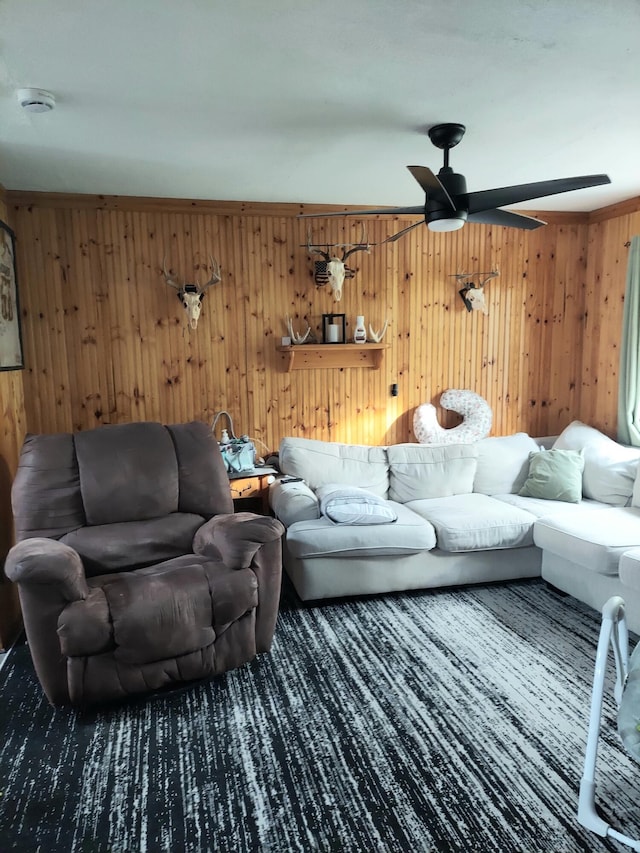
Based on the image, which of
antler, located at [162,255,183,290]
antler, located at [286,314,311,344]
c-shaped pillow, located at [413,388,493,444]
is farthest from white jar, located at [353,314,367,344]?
antler, located at [162,255,183,290]

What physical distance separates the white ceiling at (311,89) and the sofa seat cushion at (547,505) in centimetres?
211

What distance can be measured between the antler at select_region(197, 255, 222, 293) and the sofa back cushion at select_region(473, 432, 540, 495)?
7.38 feet

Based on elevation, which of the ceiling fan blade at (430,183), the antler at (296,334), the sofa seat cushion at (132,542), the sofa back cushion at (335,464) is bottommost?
the sofa seat cushion at (132,542)

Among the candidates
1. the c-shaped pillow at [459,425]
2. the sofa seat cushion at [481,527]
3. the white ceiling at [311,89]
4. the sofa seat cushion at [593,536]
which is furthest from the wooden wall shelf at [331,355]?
the sofa seat cushion at [593,536]

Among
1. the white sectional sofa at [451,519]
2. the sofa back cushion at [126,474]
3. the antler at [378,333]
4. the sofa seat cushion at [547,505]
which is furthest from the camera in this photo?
the antler at [378,333]

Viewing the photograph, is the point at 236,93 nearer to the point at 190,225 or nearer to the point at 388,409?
the point at 190,225

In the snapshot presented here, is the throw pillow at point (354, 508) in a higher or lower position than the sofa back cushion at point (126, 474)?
lower

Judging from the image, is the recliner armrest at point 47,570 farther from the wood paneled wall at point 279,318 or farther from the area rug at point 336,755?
the wood paneled wall at point 279,318

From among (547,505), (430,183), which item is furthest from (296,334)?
(547,505)

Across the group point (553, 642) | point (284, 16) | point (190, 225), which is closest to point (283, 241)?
point (190, 225)

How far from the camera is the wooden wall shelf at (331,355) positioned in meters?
4.27

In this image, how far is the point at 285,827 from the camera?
1861 millimetres

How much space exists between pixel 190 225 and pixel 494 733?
3581 millimetres

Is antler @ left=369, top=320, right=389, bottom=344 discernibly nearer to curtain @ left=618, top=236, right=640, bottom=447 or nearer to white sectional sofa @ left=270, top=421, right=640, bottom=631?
white sectional sofa @ left=270, top=421, right=640, bottom=631
